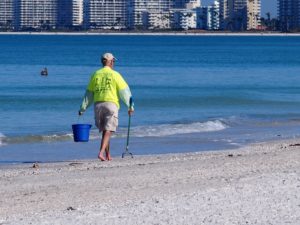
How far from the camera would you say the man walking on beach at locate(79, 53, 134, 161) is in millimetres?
14570

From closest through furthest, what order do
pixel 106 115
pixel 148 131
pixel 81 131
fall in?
pixel 106 115 < pixel 81 131 < pixel 148 131

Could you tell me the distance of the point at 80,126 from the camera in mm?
16172

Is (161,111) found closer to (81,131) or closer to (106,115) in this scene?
(81,131)

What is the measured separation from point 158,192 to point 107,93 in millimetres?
3664

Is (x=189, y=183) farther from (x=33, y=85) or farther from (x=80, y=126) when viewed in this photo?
(x=33, y=85)

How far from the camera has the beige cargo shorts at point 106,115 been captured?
14.7m

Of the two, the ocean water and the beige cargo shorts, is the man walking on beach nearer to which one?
the beige cargo shorts

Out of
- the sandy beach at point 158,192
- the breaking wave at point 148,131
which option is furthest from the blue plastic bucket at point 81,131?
the breaking wave at point 148,131

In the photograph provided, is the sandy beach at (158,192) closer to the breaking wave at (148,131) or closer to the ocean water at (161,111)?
the ocean water at (161,111)

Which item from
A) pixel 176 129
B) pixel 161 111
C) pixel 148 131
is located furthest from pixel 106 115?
pixel 161 111

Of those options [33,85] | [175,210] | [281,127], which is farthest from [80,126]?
[33,85]

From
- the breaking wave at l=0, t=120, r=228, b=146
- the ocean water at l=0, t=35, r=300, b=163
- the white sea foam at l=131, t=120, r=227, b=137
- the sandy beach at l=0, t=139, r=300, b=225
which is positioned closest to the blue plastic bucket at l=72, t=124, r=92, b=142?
the sandy beach at l=0, t=139, r=300, b=225

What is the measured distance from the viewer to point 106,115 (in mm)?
14875

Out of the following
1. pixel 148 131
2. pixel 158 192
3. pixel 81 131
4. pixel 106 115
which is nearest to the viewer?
pixel 158 192
